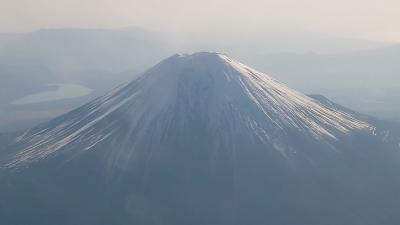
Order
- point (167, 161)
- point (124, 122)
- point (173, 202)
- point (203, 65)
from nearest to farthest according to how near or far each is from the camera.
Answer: point (173, 202), point (167, 161), point (124, 122), point (203, 65)

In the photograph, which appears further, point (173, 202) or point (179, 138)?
point (179, 138)

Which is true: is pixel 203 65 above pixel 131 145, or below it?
above

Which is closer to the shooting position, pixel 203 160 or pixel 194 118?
pixel 203 160

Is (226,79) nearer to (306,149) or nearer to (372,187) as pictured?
(306,149)

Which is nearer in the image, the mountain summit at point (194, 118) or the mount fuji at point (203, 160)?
the mount fuji at point (203, 160)

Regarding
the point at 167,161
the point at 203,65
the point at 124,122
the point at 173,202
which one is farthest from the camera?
the point at 203,65

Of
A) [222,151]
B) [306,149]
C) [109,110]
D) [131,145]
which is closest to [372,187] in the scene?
[306,149]

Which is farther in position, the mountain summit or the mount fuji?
the mountain summit

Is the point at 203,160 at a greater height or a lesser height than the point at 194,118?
lesser
